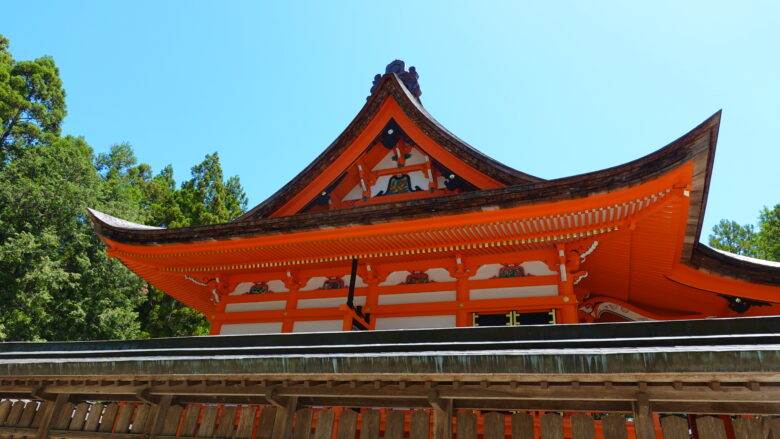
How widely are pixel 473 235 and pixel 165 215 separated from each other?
25.3 metres

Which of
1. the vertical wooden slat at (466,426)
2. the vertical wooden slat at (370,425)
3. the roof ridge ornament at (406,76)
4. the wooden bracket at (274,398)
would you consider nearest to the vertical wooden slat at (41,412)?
the wooden bracket at (274,398)

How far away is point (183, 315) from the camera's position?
25516 mm

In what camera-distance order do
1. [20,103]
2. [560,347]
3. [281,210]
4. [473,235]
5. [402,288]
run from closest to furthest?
[560,347] < [473,235] < [402,288] < [281,210] < [20,103]

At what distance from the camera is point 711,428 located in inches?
130

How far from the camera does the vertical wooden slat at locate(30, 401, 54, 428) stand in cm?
528

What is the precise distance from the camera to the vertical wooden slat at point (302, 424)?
4.32 m

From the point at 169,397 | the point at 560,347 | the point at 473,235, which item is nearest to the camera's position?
the point at 560,347

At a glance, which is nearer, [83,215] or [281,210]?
[281,210]

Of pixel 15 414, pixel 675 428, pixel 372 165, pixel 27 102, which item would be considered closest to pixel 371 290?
pixel 372 165

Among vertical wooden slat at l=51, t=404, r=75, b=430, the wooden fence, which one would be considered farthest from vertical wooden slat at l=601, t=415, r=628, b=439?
vertical wooden slat at l=51, t=404, r=75, b=430

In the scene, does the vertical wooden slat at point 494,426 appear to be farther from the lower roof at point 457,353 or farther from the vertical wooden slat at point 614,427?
the vertical wooden slat at point 614,427

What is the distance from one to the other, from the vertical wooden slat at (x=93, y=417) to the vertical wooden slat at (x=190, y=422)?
1147mm

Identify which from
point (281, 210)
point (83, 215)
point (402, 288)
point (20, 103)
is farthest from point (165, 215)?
point (402, 288)

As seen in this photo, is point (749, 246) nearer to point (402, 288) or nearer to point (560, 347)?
point (402, 288)
